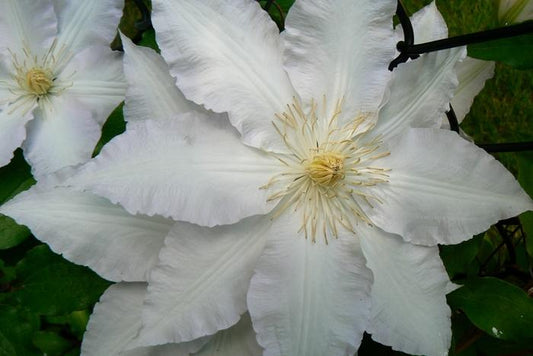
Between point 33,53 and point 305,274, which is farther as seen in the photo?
point 33,53

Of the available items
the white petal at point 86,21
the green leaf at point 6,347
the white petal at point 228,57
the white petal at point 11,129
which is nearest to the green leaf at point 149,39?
the white petal at point 86,21

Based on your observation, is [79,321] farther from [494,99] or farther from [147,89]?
[494,99]

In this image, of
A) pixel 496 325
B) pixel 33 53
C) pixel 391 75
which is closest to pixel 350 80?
pixel 391 75

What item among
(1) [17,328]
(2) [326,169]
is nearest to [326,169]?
(2) [326,169]

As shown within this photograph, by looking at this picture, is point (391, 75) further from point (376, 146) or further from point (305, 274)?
point (305, 274)

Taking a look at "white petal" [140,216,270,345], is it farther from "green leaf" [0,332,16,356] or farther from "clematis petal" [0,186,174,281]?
"green leaf" [0,332,16,356]

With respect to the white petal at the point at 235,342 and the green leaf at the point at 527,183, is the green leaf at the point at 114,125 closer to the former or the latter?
the white petal at the point at 235,342

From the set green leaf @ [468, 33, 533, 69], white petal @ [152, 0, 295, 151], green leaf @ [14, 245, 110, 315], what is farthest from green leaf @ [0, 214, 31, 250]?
green leaf @ [468, 33, 533, 69]
